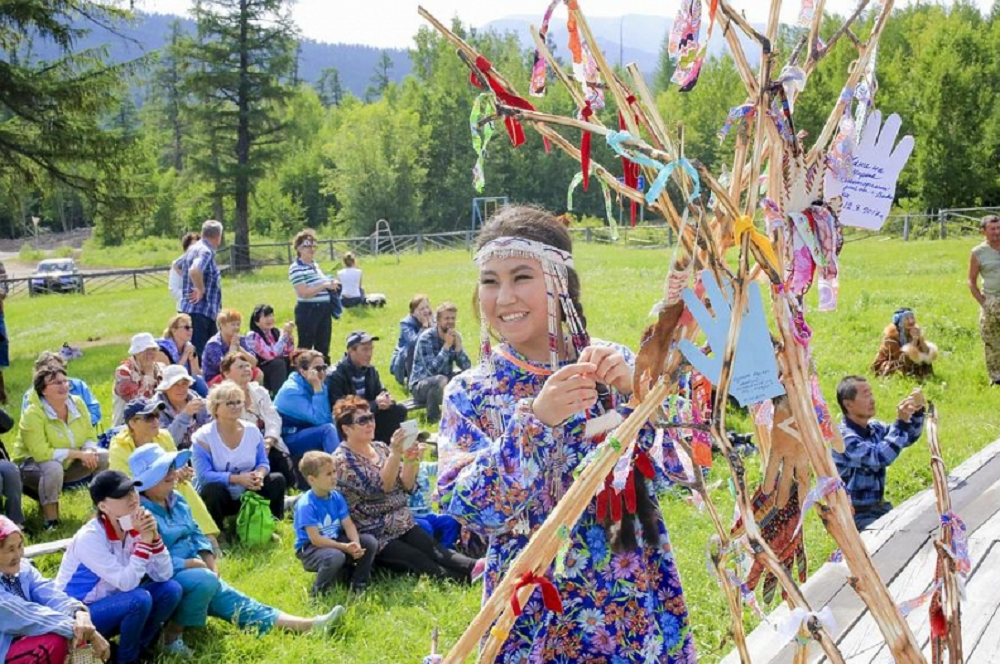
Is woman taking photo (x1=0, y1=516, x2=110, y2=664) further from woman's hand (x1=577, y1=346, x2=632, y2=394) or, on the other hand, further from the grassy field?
woman's hand (x1=577, y1=346, x2=632, y2=394)

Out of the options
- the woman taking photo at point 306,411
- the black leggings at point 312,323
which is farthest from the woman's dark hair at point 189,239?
the woman taking photo at point 306,411

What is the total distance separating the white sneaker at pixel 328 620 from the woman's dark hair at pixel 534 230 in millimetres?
2906

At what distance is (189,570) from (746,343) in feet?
12.8

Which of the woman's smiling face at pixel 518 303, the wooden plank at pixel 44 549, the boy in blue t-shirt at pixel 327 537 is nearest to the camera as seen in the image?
the woman's smiling face at pixel 518 303

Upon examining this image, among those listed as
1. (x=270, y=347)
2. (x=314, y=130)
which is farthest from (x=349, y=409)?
(x=314, y=130)

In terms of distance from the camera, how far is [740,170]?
4.57 ft

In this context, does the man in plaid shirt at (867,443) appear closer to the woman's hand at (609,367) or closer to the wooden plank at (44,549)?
the woman's hand at (609,367)

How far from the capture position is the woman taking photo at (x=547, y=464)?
5.63ft

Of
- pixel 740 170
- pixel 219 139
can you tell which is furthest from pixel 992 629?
pixel 219 139

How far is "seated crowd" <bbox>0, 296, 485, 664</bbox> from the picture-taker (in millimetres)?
4109

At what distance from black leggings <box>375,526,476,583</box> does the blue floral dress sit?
3.38 m

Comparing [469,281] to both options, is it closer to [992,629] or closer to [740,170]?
[992,629]

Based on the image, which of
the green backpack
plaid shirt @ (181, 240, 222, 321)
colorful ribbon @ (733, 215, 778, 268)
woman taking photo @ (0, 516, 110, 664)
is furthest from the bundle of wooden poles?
plaid shirt @ (181, 240, 222, 321)

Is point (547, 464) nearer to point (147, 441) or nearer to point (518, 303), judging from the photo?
point (518, 303)
